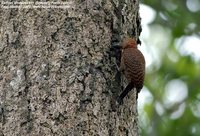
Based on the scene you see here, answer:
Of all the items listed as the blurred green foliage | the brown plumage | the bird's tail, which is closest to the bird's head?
the brown plumage

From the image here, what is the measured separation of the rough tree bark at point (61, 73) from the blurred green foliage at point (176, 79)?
2497 millimetres

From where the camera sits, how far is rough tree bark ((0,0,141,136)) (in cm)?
257

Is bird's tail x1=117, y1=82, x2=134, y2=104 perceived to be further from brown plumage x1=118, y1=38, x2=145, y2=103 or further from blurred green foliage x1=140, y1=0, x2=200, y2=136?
blurred green foliage x1=140, y1=0, x2=200, y2=136

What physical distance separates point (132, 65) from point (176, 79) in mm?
3390

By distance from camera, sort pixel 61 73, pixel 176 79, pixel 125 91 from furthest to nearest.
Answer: pixel 176 79 < pixel 125 91 < pixel 61 73

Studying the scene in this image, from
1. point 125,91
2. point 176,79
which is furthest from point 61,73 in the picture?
point 176,79

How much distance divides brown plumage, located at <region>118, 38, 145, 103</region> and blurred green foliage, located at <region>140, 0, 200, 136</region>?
2380 millimetres

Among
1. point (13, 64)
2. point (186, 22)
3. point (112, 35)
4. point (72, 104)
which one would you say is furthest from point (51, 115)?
point (186, 22)

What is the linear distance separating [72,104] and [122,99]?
0.97ft

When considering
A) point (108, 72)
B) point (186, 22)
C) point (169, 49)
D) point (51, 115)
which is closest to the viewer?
point (51, 115)

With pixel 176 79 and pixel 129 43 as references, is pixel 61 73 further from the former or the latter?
pixel 176 79

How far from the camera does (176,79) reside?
6.15 metres

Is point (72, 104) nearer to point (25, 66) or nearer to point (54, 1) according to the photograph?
point (25, 66)

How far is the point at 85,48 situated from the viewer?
2709 millimetres
